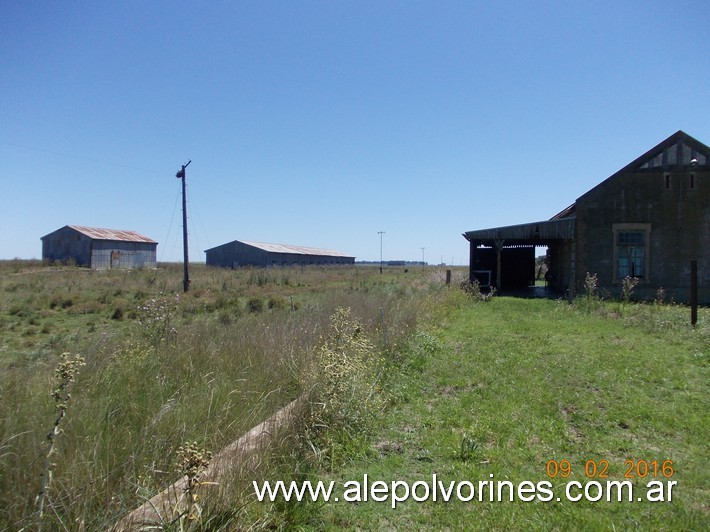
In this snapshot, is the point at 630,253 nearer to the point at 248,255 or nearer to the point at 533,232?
the point at 533,232

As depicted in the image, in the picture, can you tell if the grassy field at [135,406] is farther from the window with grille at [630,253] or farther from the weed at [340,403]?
the window with grille at [630,253]

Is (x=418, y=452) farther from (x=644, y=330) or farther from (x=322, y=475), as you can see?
(x=644, y=330)

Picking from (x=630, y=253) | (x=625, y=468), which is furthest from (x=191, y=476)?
(x=630, y=253)

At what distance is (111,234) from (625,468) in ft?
175

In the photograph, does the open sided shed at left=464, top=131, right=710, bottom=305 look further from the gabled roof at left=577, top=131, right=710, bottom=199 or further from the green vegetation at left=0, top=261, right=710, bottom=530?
the green vegetation at left=0, top=261, right=710, bottom=530

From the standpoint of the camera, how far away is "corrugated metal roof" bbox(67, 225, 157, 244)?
4646 centimetres

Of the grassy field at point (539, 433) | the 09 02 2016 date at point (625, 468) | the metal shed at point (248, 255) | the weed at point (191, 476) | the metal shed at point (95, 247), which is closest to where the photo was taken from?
the weed at point (191, 476)

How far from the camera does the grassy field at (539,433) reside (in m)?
3.25

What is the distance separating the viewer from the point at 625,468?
390 centimetres

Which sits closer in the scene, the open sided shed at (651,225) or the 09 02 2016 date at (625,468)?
the 09 02 2016 date at (625,468)

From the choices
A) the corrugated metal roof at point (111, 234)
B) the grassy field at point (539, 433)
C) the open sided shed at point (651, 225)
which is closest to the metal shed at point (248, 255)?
Result: the corrugated metal roof at point (111, 234)

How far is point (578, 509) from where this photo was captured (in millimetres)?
3299

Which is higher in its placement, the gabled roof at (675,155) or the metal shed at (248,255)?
the gabled roof at (675,155)

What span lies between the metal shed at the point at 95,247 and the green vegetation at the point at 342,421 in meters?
43.9
